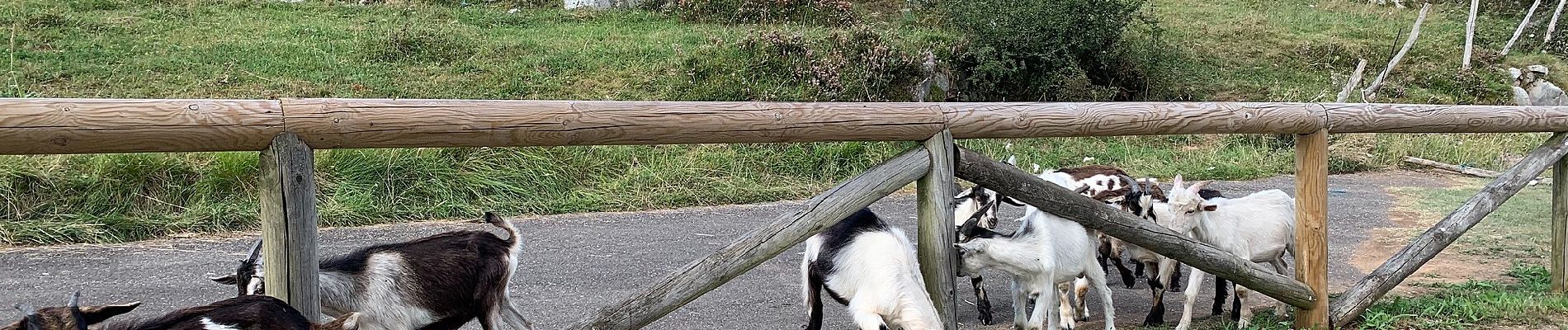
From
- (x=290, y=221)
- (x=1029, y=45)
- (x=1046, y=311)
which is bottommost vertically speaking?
(x=1029, y=45)

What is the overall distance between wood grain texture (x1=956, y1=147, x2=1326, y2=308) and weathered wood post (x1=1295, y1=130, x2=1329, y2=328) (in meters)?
0.10

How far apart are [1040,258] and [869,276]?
1.07 m

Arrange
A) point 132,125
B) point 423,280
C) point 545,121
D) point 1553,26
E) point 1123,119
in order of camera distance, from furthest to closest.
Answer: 1. point 1553,26
2. point 1123,119
3. point 423,280
4. point 545,121
5. point 132,125

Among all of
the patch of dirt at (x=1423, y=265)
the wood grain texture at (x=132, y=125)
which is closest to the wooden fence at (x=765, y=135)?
the wood grain texture at (x=132, y=125)

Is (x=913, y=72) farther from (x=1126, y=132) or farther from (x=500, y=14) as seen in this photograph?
(x=1126, y=132)

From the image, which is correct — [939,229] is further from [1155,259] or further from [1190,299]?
[1155,259]

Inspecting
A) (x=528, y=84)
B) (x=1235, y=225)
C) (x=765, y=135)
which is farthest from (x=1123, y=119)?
(x=528, y=84)

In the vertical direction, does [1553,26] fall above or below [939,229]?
below

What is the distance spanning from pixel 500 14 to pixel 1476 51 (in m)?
16.0

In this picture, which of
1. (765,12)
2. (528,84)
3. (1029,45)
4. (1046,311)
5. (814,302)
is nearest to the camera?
(814,302)

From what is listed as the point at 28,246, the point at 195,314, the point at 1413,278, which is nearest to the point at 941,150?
the point at 195,314

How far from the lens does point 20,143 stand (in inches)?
99.3

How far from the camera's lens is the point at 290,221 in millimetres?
2979

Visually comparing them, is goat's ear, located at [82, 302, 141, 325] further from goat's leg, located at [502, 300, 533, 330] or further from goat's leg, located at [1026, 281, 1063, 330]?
goat's leg, located at [1026, 281, 1063, 330]
